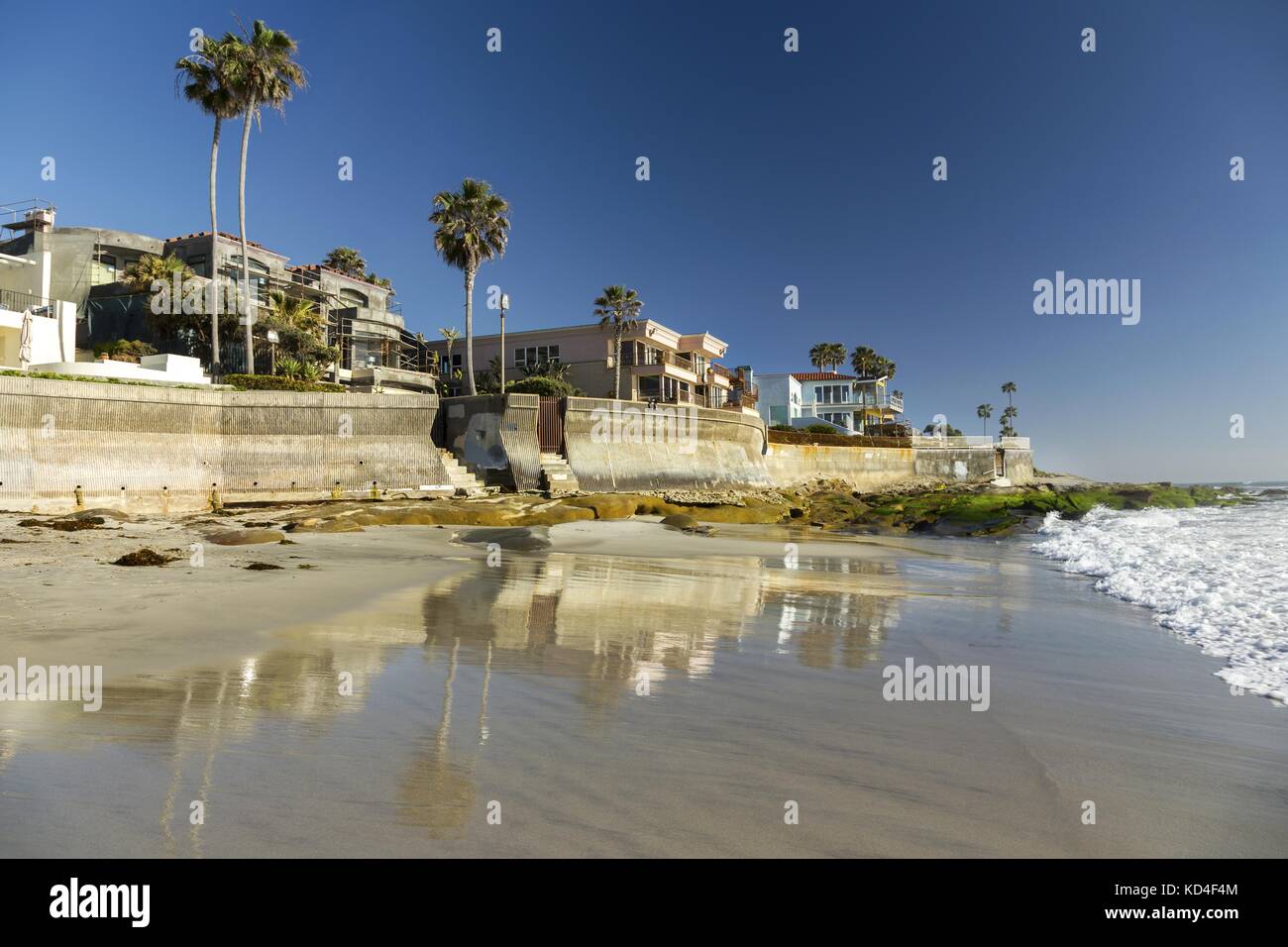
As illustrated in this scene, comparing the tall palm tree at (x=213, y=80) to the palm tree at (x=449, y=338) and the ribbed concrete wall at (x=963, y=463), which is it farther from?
the ribbed concrete wall at (x=963, y=463)

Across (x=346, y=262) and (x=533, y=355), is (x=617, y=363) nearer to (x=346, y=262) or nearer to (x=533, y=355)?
(x=533, y=355)

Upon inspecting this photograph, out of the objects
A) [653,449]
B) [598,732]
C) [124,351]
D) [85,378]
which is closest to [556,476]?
[653,449]

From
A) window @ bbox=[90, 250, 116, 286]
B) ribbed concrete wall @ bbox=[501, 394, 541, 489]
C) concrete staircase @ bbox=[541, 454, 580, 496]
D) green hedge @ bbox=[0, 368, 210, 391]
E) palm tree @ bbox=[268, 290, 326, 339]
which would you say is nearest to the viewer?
green hedge @ bbox=[0, 368, 210, 391]

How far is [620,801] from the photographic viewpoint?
9.54 ft

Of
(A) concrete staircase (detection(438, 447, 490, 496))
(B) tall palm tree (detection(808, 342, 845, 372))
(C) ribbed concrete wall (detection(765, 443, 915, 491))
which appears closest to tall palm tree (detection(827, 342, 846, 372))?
(B) tall palm tree (detection(808, 342, 845, 372))

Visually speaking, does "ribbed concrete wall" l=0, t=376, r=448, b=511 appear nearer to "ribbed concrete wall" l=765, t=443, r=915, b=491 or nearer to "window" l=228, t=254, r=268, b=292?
Answer: "ribbed concrete wall" l=765, t=443, r=915, b=491

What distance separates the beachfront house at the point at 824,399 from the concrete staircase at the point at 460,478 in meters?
47.3

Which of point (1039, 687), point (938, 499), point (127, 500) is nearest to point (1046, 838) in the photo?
point (1039, 687)

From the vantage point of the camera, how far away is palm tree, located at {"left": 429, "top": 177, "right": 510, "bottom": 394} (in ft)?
121

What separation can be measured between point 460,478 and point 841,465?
29.2 meters

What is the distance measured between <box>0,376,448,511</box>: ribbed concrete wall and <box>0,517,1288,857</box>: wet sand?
37.9 feet

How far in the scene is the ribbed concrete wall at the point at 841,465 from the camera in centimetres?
3919

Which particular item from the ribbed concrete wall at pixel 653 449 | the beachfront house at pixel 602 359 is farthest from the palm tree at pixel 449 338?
the ribbed concrete wall at pixel 653 449

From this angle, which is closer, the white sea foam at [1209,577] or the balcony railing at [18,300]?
the white sea foam at [1209,577]
